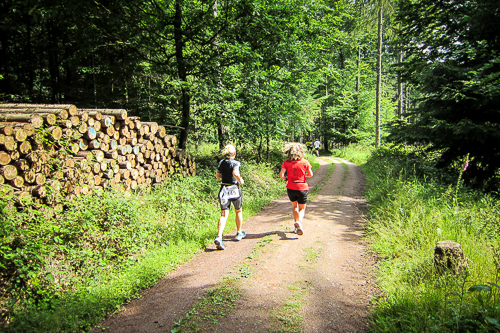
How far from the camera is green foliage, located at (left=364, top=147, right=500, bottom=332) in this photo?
297 cm

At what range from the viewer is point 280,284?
4.29m

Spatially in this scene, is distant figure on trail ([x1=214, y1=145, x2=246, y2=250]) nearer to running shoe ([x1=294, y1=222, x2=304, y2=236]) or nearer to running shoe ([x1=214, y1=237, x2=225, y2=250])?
running shoe ([x1=214, y1=237, x2=225, y2=250])

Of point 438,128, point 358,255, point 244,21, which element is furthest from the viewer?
point 244,21

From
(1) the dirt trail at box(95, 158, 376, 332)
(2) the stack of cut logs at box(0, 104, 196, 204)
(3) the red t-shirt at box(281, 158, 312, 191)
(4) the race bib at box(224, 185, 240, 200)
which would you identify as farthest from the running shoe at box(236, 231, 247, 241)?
(2) the stack of cut logs at box(0, 104, 196, 204)

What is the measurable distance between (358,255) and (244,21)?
331 inches

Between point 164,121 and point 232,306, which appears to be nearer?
point 232,306

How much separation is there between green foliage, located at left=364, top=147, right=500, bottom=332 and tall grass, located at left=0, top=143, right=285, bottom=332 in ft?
11.7

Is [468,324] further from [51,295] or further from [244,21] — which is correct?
[244,21]

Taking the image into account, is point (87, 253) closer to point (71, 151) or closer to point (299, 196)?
point (71, 151)

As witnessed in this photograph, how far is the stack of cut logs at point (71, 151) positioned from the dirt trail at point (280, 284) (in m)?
2.85

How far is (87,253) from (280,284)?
315 cm

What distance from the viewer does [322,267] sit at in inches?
192

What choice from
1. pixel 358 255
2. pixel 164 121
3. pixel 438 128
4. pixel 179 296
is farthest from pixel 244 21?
pixel 179 296

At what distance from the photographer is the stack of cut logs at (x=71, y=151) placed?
4.68 m
